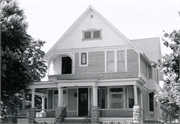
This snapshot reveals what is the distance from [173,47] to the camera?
57.8ft

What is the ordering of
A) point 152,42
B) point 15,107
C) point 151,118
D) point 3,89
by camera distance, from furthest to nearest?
point 15,107, point 152,42, point 151,118, point 3,89

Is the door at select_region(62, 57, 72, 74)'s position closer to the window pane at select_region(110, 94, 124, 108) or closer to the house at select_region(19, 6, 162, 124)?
the house at select_region(19, 6, 162, 124)

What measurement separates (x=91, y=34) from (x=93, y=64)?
264 centimetres

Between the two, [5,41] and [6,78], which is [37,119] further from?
[5,41]

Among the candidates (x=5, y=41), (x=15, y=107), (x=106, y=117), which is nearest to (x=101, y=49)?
(x=106, y=117)

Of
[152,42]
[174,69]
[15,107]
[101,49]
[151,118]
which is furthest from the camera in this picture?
[15,107]

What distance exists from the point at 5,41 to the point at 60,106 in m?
6.53

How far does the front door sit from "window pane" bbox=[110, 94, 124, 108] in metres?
2.19

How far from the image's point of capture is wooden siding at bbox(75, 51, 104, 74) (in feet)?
83.6

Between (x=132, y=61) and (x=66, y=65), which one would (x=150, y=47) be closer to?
(x=132, y=61)

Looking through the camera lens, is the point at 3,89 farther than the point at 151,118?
No

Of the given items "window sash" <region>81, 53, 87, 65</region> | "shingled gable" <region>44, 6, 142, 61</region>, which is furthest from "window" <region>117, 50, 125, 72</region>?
"window sash" <region>81, 53, 87, 65</region>

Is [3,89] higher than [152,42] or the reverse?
the reverse

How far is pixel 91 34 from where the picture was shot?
26.2 metres
